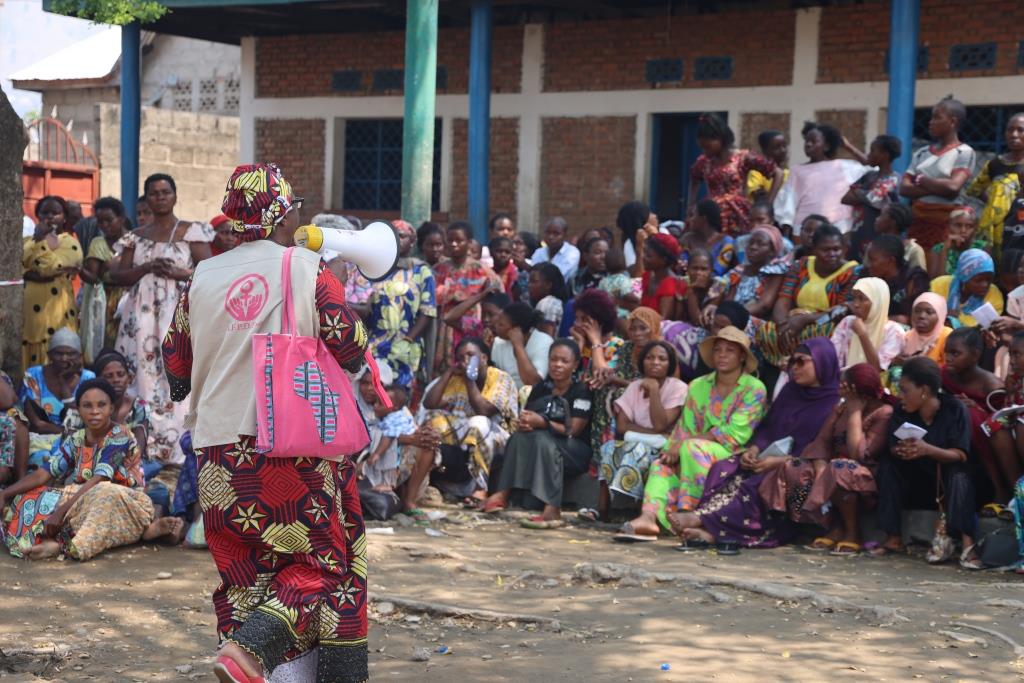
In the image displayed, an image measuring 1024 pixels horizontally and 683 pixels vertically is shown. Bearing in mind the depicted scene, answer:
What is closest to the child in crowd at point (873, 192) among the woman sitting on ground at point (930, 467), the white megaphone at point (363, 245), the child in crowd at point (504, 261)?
the woman sitting on ground at point (930, 467)

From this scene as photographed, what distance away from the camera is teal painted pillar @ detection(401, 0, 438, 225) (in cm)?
1139

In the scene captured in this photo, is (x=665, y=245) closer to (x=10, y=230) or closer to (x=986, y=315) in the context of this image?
(x=986, y=315)

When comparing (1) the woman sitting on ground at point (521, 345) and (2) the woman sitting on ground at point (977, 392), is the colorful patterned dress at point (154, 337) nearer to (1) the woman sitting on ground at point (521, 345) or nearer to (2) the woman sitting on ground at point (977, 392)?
(1) the woman sitting on ground at point (521, 345)

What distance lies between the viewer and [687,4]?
45.7 feet

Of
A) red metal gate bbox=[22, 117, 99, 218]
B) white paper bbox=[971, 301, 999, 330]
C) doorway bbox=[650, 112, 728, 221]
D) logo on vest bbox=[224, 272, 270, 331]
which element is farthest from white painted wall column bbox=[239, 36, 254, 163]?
logo on vest bbox=[224, 272, 270, 331]

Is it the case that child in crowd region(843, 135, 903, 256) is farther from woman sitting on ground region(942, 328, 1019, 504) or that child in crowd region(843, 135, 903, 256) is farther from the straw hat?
woman sitting on ground region(942, 328, 1019, 504)

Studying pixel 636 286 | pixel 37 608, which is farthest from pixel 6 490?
pixel 636 286

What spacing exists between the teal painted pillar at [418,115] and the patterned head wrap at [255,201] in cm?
706

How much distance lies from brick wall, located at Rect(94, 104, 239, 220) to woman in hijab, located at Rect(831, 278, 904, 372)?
45.0ft

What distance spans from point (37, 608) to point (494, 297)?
384 centimetres

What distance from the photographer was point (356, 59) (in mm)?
16266

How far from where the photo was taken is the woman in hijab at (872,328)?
25.4 ft

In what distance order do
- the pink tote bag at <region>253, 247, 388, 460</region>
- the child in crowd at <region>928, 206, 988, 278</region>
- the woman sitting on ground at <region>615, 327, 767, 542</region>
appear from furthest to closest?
the child in crowd at <region>928, 206, 988, 278</region>
the woman sitting on ground at <region>615, 327, 767, 542</region>
the pink tote bag at <region>253, 247, 388, 460</region>

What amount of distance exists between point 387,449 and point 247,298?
13.2ft
